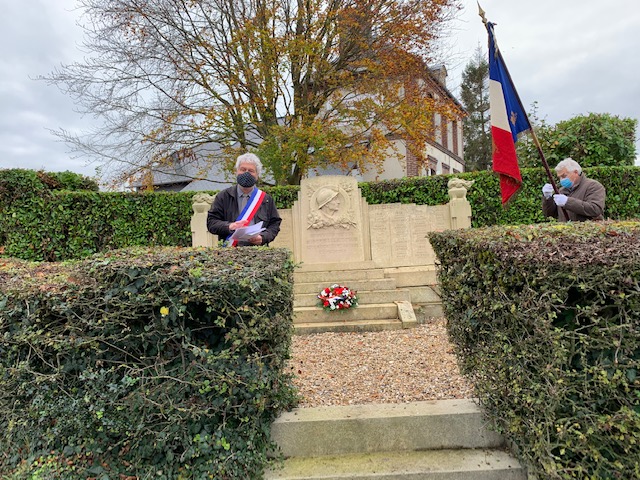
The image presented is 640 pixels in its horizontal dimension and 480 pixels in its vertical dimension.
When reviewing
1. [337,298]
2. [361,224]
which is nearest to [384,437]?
[337,298]

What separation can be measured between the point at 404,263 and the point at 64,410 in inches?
255

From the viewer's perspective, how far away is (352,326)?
537 centimetres

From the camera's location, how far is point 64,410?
6.56ft

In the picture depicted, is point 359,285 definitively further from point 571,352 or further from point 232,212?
point 571,352

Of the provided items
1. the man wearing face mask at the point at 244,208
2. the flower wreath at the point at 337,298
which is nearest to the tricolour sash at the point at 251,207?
the man wearing face mask at the point at 244,208

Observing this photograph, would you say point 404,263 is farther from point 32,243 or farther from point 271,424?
point 32,243

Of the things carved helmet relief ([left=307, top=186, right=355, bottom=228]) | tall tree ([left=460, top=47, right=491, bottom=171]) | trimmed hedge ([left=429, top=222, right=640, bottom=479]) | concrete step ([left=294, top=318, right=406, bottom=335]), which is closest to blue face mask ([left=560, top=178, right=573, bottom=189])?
concrete step ([left=294, top=318, right=406, bottom=335])

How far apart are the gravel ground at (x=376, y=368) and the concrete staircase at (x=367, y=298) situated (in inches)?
9.2

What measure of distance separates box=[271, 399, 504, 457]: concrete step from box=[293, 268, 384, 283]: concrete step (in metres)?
4.32

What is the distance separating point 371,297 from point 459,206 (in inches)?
117

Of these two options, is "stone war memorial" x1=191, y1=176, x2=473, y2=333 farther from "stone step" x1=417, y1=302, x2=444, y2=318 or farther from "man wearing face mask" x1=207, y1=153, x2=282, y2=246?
"man wearing face mask" x1=207, y1=153, x2=282, y2=246

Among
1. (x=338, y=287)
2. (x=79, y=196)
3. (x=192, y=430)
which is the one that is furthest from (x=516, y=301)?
(x=79, y=196)

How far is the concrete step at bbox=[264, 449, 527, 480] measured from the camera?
6.61 ft

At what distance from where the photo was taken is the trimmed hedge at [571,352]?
1684mm
